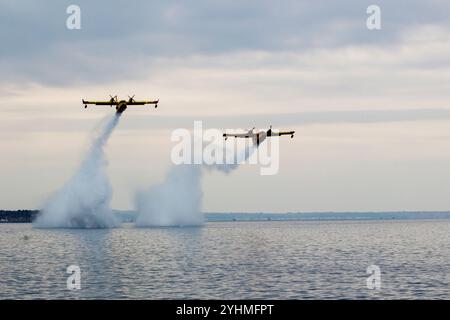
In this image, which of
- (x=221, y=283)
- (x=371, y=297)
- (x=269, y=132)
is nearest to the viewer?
(x=371, y=297)

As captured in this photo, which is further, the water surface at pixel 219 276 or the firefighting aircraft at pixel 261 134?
the firefighting aircraft at pixel 261 134

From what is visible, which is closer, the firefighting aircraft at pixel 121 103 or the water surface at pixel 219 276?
the water surface at pixel 219 276

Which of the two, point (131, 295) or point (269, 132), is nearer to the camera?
point (131, 295)

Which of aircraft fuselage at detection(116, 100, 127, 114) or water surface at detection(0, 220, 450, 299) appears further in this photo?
aircraft fuselage at detection(116, 100, 127, 114)

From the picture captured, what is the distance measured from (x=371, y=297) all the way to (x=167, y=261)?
4625 centimetres

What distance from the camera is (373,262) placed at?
350 ft

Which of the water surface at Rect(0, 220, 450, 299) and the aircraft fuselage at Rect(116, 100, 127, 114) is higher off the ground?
the aircraft fuselage at Rect(116, 100, 127, 114)

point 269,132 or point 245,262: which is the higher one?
point 269,132

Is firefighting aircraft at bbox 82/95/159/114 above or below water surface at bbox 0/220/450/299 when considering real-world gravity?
above

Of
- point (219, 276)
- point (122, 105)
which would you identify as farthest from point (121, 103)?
point (219, 276)

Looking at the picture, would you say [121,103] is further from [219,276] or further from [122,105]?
[219,276]

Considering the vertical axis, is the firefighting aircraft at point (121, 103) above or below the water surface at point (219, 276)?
above
